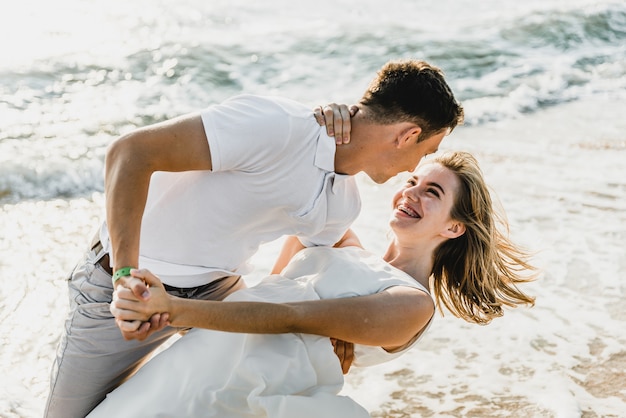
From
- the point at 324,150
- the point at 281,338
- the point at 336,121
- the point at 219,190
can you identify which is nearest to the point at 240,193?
the point at 219,190

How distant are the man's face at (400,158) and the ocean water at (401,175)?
128 cm

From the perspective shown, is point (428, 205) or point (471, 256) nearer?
point (428, 205)

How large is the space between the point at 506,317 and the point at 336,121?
264 centimetres

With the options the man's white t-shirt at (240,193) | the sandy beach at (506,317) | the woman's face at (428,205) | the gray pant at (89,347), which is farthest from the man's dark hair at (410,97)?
the sandy beach at (506,317)

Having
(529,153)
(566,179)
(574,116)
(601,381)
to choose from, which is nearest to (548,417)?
(601,381)

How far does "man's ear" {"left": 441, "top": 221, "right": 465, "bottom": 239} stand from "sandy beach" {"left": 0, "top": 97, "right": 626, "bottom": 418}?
1.08 meters

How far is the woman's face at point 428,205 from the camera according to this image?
12.2ft

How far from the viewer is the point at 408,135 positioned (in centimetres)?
327

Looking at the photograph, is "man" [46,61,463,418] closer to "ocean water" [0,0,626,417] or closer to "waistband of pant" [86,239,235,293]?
"waistband of pant" [86,239,235,293]

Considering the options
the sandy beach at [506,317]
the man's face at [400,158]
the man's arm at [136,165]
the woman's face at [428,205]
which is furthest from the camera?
the sandy beach at [506,317]

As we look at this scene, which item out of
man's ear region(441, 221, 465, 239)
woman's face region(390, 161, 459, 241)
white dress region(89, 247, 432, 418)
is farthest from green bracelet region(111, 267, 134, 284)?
man's ear region(441, 221, 465, 239)

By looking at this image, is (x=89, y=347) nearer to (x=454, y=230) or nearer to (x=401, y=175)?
(x=454, y=230)

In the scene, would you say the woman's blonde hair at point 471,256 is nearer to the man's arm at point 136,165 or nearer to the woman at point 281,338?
the woman at point 281,338

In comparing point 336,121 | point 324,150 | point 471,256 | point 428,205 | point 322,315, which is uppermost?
point 336,121
